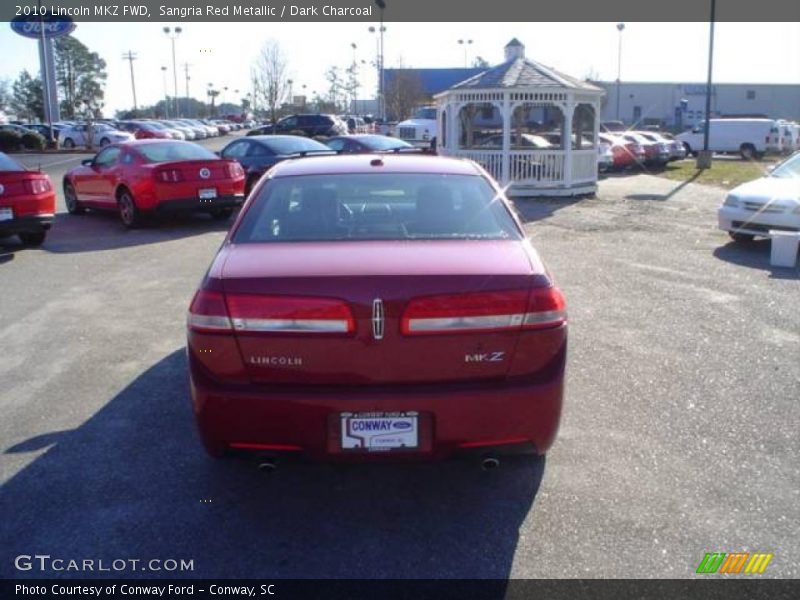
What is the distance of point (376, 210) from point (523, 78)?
15244 mm

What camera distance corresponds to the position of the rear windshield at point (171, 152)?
13.3 meters

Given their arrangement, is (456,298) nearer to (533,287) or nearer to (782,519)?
(533,287)

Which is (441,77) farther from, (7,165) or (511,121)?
(7,165)

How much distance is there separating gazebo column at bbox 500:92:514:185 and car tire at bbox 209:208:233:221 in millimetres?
6831

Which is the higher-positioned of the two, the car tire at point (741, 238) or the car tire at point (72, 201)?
the car tire at point (72, 201)

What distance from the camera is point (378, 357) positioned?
3324mm

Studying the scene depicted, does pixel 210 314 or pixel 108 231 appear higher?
pixel 210 314

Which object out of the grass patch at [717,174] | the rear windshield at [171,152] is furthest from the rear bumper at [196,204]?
the grass patch at [717,174]

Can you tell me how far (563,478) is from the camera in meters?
4.02

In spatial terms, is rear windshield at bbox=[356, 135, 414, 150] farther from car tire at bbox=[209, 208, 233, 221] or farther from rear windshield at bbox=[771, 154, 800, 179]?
rear windshield at bbox=[771, 154, 800, 179]

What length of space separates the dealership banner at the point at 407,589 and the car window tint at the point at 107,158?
11778 mm

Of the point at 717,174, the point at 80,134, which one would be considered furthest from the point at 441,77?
the point at 717,174

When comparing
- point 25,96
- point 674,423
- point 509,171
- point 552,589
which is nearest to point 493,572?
point 552,589

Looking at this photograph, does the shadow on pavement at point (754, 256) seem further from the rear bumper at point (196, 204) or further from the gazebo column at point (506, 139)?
the rear bumper at point (196, 204)
